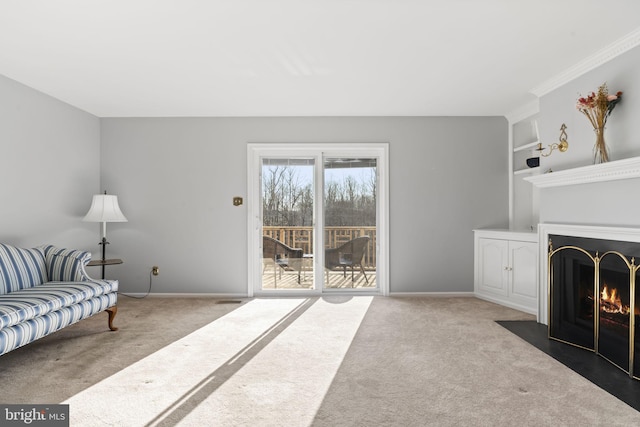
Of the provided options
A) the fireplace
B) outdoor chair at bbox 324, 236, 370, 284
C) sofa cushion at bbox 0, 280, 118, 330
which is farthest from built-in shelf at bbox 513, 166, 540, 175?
sofa cushion at bbox 0, 280, 118, 330

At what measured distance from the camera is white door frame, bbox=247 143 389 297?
15.5 ft

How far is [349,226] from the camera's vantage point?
483 centimetres

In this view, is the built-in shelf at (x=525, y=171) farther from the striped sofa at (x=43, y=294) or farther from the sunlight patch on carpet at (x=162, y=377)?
the striped sofa at (x=43, y=294)

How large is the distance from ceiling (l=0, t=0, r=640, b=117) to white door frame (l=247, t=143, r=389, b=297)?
2.27ft

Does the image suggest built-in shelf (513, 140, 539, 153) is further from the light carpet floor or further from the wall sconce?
the light carpet floor

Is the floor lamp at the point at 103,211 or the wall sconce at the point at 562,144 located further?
the floor lamp at the point at 103,211

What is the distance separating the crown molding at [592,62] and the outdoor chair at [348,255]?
102 inches

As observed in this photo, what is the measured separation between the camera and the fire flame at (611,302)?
2570 mm

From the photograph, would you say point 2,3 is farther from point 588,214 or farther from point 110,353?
point 588,214

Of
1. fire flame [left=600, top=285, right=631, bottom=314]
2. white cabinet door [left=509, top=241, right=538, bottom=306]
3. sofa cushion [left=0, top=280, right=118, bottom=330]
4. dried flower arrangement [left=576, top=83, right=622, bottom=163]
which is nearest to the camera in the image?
sofa cushion [left=0, top=280, right=118, bottom=330]

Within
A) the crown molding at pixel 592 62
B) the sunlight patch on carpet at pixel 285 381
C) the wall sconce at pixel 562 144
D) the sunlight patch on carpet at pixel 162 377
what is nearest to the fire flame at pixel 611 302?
the wall sconce at pixel 562 144

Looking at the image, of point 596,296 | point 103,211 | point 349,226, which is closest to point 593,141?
point 596,296

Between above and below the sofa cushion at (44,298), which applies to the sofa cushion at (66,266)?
above

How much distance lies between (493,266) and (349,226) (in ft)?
6.02
